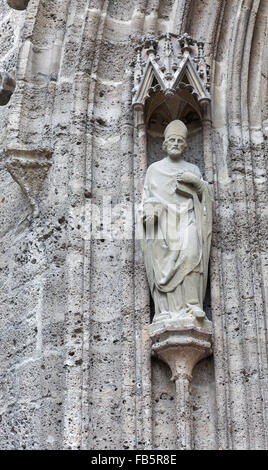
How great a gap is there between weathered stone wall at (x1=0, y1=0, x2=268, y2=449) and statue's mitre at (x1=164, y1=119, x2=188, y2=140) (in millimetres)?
213

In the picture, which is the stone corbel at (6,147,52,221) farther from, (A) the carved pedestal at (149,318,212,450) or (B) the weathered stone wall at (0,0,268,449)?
(A) the carved pedestal at (149,318,212,450)

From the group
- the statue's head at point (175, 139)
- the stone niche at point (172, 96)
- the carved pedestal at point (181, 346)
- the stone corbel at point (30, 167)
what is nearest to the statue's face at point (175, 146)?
the statue's head at point (175, 139)

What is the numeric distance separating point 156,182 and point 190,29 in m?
1.22

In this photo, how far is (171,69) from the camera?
18.8 feet

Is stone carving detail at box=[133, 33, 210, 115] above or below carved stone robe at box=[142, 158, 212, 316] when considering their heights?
above

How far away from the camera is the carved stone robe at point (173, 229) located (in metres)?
5.23

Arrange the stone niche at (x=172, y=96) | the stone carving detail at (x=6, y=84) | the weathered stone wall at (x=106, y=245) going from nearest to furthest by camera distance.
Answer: the weathered stone wall at (x=106, y=245) → the stone niche at (x=172, y=96) → the stone carving detail at (x=6, y=84)

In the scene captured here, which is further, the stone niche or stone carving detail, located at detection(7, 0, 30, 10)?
stone carving detail, located at detection(7, 0, 30, 10)

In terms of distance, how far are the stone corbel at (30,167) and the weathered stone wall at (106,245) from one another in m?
Result: 0.01

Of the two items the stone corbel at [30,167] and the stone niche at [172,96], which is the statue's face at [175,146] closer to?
the stone niche at [172,96]

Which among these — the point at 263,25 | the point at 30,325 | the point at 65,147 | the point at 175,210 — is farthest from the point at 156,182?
the point at 263,25

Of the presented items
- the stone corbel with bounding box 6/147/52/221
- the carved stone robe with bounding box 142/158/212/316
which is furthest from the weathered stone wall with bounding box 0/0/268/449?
the carved stone robe with bounding box 142/158/212/316

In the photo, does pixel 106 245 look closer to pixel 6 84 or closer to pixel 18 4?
pixel 6 84

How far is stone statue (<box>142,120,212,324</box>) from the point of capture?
5184 millimetres
